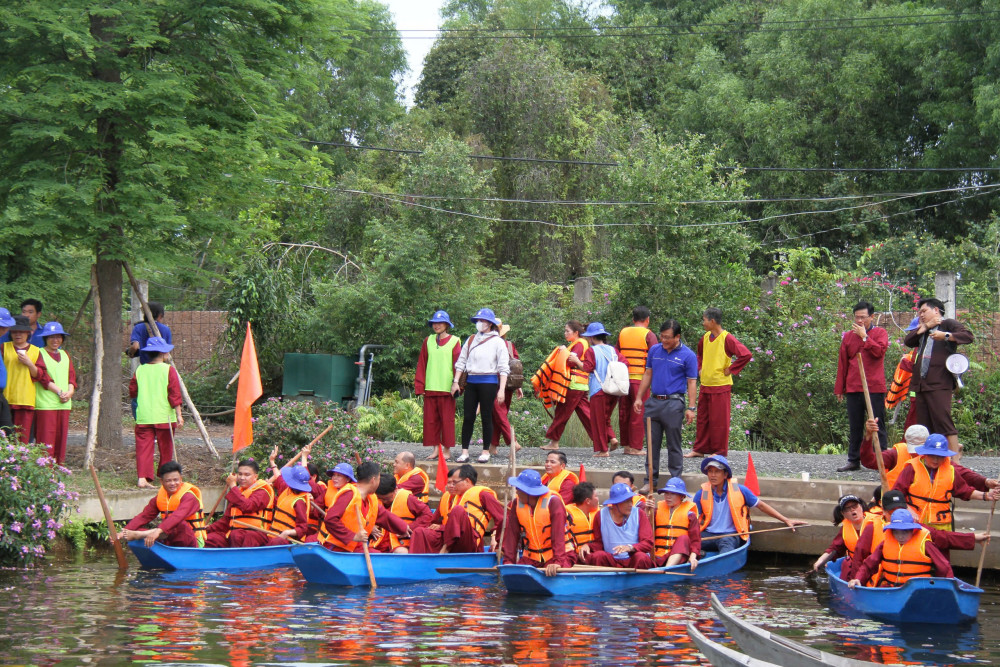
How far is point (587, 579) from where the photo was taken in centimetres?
1022

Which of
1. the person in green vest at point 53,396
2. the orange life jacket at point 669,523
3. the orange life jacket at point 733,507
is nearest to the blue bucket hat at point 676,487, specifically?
the orange life jacket at point 669,523

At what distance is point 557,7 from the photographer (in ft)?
119

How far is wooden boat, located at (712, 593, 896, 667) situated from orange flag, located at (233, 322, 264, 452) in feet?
24.4

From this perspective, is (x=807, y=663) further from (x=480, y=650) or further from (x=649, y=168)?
(x=649, y=168)

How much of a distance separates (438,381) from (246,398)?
2.45 meters

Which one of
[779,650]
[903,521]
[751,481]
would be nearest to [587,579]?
[751,481]

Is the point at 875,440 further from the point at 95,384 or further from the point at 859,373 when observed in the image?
the point at 95,384

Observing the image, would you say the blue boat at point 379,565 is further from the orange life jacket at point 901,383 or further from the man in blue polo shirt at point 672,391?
the orange life jacket at point 901,383

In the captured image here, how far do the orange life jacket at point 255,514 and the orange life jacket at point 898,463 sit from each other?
6420 millimetres

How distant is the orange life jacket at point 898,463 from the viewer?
1081 centimetres

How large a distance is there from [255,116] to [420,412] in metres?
6.74

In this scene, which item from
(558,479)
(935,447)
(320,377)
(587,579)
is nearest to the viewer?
(935,447)

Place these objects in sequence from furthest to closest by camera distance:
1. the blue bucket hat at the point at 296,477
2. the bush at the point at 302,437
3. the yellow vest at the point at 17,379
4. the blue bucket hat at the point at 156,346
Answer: the bush at the point at 302,437 < the blue bucket hat at the point at 156,346 < the yellow vest at the point at 17,379 < the blue bucket hat at the point at 296,477

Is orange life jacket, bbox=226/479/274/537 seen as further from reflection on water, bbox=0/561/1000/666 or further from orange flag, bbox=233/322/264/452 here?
orange flag, bbox=233/322/264/452
